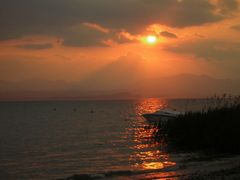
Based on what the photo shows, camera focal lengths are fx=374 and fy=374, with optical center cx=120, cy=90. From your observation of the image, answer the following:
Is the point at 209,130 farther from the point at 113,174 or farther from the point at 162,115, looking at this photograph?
the point at 162,115

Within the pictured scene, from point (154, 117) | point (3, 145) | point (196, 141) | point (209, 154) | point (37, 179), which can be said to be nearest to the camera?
point (37, 179)

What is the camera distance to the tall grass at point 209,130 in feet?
75.6

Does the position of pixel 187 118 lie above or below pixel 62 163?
above

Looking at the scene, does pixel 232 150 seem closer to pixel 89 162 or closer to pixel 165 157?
pixel 165 157

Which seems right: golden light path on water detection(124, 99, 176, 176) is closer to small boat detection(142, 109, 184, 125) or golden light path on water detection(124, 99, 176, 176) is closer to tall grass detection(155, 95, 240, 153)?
tall grass detection(155, 95, 240, 153)

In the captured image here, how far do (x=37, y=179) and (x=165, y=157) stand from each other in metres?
8.35

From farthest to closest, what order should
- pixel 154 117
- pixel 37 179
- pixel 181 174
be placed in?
pixel 154 117 < pixel 37 179 < pixel 181 174

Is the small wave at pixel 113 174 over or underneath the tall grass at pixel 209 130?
underneath

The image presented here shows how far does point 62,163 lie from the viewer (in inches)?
902

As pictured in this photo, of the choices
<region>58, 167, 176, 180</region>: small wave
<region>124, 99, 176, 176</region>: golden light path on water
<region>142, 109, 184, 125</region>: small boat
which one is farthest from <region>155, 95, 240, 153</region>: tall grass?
<region>142, 109, 184, 125</region>: small boat

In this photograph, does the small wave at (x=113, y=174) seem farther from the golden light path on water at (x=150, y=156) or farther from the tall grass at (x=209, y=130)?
the tall grass at (x=209, y=130)

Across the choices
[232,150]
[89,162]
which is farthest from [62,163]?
[232,150]

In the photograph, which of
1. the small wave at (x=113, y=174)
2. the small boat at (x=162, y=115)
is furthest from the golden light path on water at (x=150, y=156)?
the small boat at (x=162, y=115)

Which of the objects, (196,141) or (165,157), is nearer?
(165,157)
